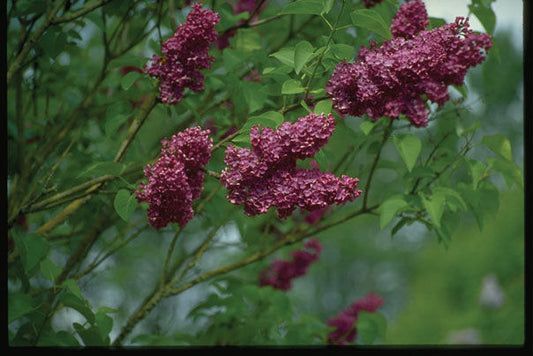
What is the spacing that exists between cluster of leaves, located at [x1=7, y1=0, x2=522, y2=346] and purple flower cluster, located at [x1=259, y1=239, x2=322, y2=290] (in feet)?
0.77

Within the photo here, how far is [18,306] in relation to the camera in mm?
1758

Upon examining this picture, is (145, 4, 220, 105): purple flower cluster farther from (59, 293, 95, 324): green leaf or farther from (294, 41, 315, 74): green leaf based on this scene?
(59, 293, 95, 324): green leaf

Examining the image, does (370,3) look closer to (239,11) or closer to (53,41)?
(239,11)

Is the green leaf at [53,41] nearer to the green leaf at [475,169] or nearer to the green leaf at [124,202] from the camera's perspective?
the green leaf at [124,202]

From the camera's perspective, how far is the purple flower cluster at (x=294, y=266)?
3016 millimetres

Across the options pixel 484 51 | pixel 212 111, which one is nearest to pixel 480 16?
pixel 484 51

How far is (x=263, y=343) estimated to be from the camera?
7.66 ft

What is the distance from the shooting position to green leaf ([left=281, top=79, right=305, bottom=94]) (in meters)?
1.47

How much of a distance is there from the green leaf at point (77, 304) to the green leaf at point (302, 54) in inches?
38.6

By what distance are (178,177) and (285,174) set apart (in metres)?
0.26

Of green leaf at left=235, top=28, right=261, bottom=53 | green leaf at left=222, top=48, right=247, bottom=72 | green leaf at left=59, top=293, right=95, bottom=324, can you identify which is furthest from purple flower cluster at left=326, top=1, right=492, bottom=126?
green leaf at left=59, top=293, right=95, bottom=324

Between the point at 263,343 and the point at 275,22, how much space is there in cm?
139

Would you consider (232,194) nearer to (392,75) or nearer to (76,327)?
(392,75)

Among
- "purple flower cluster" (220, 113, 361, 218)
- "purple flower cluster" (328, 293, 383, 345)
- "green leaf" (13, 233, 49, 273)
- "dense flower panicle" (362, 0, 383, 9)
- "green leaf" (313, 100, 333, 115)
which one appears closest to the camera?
"purple flower cluster" (220, 113, 361, 218)
